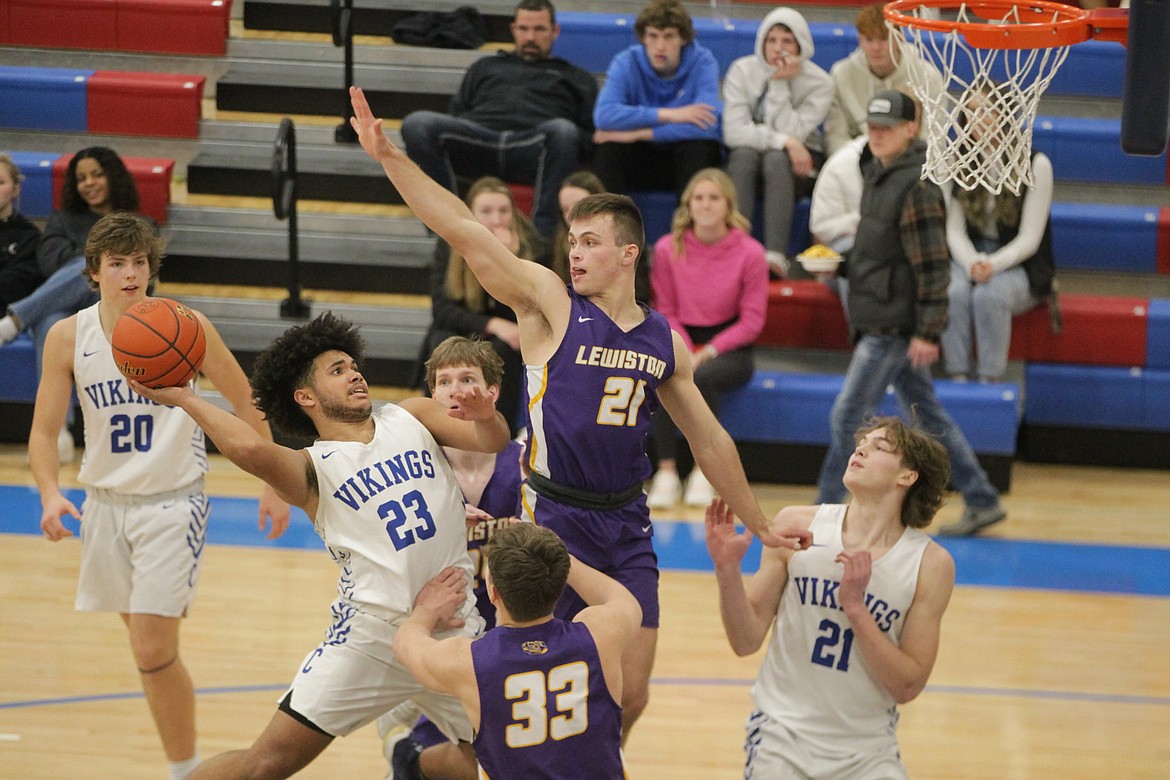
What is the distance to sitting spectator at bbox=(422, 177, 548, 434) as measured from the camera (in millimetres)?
7684

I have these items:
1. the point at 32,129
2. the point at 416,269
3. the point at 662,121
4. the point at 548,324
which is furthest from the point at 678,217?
the point at 32,129

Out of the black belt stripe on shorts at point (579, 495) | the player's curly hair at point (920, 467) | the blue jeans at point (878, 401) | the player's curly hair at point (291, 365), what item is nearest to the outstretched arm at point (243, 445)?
the player's curly hair at point (291, 365)

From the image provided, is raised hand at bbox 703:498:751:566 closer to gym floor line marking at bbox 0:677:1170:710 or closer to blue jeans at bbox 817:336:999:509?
gym floor line marking at bbox 0:677:1170:710

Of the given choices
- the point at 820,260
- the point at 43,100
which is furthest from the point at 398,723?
the point at 43,100

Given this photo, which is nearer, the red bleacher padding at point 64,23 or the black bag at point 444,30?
the black bag at point 444,30

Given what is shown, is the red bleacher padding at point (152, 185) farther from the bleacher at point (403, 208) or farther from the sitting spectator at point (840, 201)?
the sitting spectator at point (840, 201)

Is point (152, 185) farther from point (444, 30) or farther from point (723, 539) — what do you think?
point (723, 539)

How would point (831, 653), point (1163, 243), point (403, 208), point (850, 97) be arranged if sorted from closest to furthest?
point (831, 653), point (850, 97), point (1163, 243), point (403, 208)

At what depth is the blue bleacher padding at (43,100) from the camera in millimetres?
9992

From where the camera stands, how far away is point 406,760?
4578mm

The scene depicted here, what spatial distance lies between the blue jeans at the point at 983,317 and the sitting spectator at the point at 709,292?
107 cm

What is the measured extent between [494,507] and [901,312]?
3.41m

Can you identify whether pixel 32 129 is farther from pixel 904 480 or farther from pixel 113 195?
pixel 904 480

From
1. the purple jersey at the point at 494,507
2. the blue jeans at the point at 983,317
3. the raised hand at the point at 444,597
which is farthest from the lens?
the blue jeans at the point at 983,317
